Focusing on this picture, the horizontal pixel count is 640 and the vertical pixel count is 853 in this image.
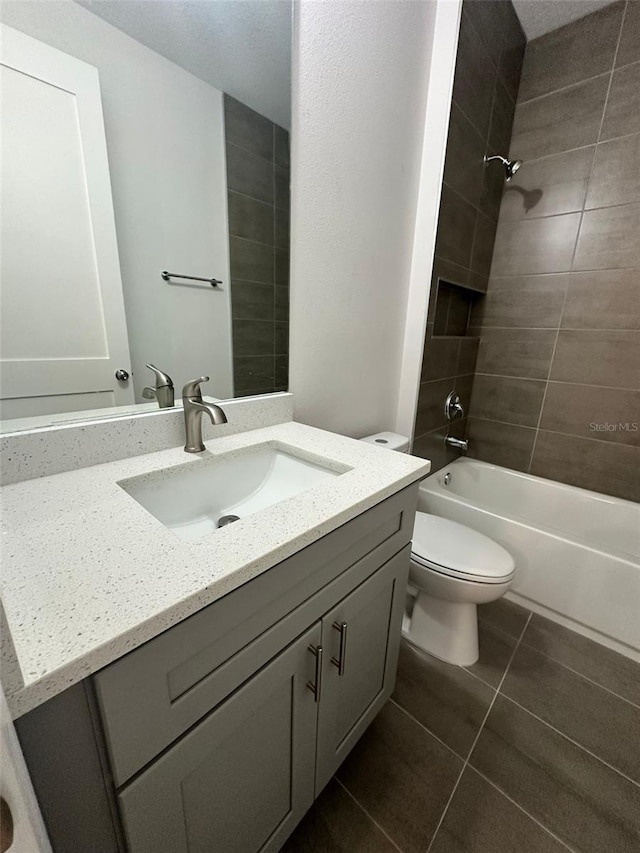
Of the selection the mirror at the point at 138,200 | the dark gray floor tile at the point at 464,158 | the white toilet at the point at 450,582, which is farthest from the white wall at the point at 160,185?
the dark gray floor tile at the point at 464,158

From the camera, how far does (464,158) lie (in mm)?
1526

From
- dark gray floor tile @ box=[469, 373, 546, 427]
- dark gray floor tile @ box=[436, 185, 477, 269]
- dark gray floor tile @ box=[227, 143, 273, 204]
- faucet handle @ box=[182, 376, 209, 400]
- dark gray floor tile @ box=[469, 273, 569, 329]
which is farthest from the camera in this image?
dark gray floor tile @ box=[469, 373, 546, 427]

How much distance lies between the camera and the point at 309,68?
99cm

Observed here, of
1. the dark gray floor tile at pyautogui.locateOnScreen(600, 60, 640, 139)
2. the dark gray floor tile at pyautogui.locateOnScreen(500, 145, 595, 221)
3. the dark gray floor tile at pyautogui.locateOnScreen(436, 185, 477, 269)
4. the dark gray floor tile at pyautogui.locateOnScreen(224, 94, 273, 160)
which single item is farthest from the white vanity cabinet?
the dark gray floor tile at pyautogui.locateOnScreen(600, 60, 640, 139)

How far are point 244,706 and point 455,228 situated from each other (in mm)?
1838

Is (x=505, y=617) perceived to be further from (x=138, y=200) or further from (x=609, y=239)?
(x=138, y=200)

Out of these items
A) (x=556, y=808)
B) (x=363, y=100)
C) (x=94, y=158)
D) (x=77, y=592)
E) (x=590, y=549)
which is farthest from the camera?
(x=590, y=549)

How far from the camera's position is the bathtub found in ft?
4.61

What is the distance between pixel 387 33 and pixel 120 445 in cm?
154

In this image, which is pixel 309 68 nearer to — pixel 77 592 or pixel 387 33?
pixel 387 33

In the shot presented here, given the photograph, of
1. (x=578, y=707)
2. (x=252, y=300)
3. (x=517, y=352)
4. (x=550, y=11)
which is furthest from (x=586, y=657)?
(x=550, y=11)

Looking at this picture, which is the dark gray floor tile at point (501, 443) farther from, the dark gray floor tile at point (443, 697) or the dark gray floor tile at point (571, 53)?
the dark gray floor tile at point (571, 53)

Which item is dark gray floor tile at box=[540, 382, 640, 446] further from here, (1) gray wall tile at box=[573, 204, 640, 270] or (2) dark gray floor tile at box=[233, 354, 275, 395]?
(2) dark gray floor tile at box=[233, 354, 275, 395]

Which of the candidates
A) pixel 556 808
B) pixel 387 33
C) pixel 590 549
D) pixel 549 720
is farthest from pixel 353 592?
pixel 387 33
